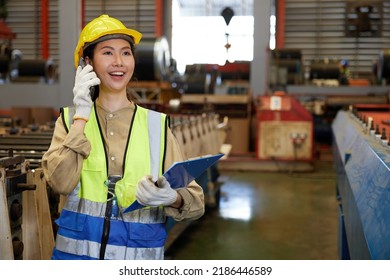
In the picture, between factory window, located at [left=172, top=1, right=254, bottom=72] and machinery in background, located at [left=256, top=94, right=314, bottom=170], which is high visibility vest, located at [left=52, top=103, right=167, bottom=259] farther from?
factory window, located at [left=172, top=1, right=254, bottom=72]

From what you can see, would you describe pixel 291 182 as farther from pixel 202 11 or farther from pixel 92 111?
pixel 202 11

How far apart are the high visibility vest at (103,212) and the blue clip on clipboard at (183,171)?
90 millimetres

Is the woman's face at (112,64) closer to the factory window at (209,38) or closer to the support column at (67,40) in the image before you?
the support column at (67,40)

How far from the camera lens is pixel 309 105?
26.5ft

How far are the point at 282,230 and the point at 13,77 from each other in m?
5.75

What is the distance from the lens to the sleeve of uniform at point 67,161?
4.62ft

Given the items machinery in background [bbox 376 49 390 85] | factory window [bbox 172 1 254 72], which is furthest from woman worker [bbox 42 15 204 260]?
factory window [bbox 172 1 254 72]

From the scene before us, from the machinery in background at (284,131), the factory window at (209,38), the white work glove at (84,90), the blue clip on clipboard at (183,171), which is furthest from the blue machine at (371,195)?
the factory window at (209,38)

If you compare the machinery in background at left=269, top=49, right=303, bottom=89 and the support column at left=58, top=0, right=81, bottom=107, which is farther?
the machinery in background at left=269, top=49, right=303, bottom=89

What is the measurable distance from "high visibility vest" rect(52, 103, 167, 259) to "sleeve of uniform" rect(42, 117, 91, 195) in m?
0.07

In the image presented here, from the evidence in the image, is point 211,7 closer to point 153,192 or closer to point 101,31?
point 101,31

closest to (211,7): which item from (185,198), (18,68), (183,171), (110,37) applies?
(18,68)

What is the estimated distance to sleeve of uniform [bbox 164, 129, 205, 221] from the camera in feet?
5.02

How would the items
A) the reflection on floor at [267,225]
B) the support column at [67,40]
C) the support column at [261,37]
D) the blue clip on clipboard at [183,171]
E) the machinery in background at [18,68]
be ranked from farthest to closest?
the machinery in background at [18,68]
the support column at [261,37]
the support column at [67,40]
the reflection on floor at [267,225]
the blue clip on clipboard at [183,171]
